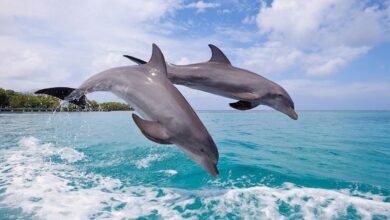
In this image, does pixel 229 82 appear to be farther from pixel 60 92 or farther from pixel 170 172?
pixel 170 172

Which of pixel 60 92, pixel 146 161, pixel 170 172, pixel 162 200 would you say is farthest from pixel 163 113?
pixel 146 161

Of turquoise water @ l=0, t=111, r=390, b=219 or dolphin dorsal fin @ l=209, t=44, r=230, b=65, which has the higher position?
dolphin dorsal fin @ l=209, t=44, r=230, b=65

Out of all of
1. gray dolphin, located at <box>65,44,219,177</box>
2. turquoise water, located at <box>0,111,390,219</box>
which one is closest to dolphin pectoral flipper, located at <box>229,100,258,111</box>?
gray dolphin, located at <box>65,44,219,177</box>

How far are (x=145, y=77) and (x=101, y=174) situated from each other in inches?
445

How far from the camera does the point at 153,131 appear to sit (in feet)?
9.16

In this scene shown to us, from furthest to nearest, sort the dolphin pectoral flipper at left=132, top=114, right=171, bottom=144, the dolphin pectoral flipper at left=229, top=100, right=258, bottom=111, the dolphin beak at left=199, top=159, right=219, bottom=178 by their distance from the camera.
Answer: the dolphin pectoral flipper at left=229, top=100, right=258, bottom=111 < the dolphin beak at left=199, top=159, right=219, bottom=178 < the dolphin pectoral flipper at left=132, top=114, right=171, bottom=144

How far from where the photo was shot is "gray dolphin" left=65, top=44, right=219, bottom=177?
2912 millimetres

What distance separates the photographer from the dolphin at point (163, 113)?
2.91m

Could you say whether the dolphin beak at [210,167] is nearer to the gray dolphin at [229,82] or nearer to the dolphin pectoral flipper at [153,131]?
the dolphin pectoral flipper at [153,131]

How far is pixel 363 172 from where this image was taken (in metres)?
16.4

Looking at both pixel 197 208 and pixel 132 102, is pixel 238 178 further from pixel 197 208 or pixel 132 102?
pixel 132 102

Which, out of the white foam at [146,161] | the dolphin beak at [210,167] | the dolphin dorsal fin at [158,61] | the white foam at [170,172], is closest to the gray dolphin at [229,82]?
the dolphin dorsal fin at [158,61]

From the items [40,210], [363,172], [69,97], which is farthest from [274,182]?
[69,97]

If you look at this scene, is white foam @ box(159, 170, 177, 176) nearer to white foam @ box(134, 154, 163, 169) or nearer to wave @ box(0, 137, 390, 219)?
white foam @ box(134, 154, 163, 169)
